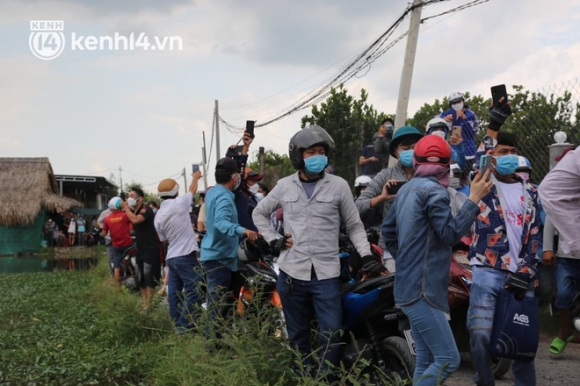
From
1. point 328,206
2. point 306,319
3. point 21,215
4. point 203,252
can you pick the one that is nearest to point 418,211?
point 328,206

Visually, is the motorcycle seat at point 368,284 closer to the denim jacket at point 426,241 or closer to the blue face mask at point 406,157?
the denim jacket at point 426,241

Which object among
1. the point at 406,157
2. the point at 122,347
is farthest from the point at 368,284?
the point at 122,347

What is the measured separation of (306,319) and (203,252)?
1887 millimetres

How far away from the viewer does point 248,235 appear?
484 cm

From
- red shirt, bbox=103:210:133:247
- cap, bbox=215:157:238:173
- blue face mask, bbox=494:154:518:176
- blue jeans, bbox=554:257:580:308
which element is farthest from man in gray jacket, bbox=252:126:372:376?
red shirt, bbox=103:210:133:247

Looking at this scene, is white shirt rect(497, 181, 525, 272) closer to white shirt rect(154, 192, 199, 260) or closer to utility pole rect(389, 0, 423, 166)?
white shirt rect(154, 192, 199, 260)

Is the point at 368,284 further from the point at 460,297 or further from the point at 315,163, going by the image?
the point at 315,163

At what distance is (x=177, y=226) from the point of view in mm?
7668

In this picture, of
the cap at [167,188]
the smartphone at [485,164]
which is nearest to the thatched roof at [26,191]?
the cap at [167,188]

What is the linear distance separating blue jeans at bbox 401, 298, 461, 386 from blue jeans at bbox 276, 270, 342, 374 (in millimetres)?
713

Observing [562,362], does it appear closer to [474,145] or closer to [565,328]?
[565,328]

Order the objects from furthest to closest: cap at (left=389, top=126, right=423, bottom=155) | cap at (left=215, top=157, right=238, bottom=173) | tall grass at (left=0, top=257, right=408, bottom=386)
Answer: cap at (left=215, top=157, right=238, bottom=173) < cap at (left=389, top=126, right=423, bottom=155) < tall grass at (left=0, top=257, right=408, bottom=386)

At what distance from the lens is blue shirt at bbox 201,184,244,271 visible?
584cm

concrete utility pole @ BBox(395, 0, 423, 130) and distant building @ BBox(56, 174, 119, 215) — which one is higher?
concrete utility pole @ BBox(395, 0, 423, 130)
